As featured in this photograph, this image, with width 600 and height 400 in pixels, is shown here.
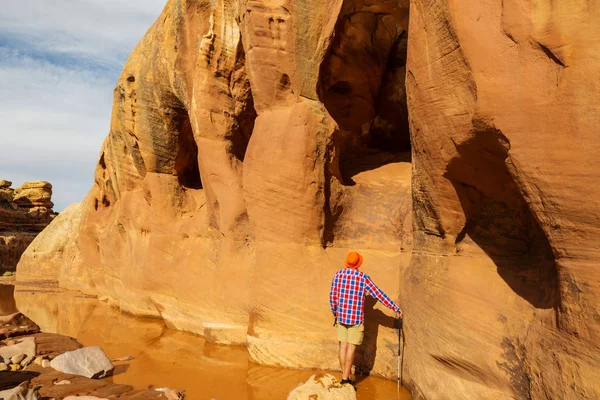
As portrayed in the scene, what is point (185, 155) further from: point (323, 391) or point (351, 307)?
point (323, 391)

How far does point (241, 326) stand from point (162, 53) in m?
5.12

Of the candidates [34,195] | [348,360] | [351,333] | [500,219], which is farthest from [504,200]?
[34,195]

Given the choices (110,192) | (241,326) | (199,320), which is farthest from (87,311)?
(241,326)

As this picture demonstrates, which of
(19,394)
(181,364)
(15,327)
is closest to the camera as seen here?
(19,394)

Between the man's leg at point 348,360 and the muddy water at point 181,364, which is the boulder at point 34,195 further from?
the man's leg at point 348,360

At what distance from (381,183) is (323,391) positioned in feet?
8.70

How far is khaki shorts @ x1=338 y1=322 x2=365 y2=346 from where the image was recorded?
3990 millimetres

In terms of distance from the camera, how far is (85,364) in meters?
4.97

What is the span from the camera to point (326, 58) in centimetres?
541

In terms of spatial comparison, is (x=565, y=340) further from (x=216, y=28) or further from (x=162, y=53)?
(x=162, y=53)

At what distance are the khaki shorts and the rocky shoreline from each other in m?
1.54

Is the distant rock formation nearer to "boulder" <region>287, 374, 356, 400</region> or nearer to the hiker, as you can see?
the hiker

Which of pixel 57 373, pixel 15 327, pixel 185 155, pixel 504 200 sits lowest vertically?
pixel 15 327

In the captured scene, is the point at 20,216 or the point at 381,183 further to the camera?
the point at 20,216
